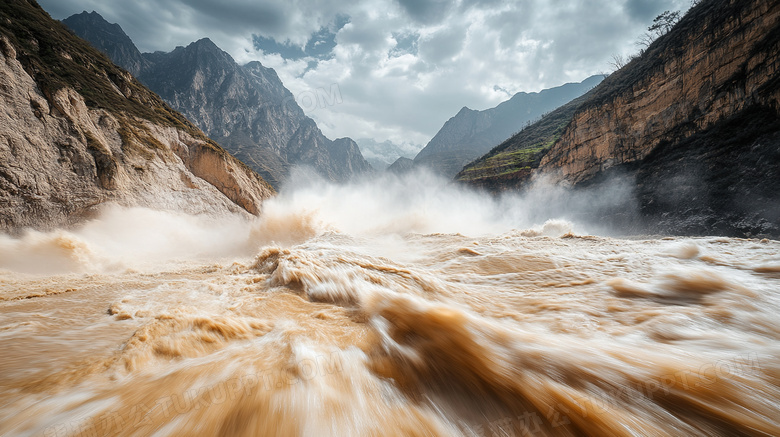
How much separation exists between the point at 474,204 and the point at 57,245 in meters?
34.0

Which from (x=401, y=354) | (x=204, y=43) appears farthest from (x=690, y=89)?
(x=204, y=43)

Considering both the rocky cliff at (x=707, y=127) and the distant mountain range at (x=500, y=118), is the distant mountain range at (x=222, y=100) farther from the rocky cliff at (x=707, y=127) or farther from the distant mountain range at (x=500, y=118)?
the rocky cliff at (x=707, y=127)

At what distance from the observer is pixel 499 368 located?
196 cm

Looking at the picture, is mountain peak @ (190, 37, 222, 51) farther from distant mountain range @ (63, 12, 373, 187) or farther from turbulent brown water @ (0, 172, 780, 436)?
turbulent brown water @ (0, 172, 780, 436)

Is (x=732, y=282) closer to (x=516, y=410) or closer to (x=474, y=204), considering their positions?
(x=516, y=410)

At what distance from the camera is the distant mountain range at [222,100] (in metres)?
91.6

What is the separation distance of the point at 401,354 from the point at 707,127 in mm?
23981

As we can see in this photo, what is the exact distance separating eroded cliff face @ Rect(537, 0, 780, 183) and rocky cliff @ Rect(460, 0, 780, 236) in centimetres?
Result: 5

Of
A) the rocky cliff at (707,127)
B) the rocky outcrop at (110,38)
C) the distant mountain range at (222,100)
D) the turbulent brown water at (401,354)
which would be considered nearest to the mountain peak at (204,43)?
the distant mountain range at (222,100)

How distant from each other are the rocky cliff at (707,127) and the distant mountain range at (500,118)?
12350cm

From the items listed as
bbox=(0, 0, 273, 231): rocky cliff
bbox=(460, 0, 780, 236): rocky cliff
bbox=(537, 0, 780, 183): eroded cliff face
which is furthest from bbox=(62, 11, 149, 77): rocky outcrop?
bbox=(460, 0, 780, 236): rocky cliff

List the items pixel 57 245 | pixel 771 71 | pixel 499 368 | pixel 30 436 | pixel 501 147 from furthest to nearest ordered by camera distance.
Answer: pixel 501 147 → pixel 771 71 → pixel 57 245 → pixel 499 368 → pixel 30 436

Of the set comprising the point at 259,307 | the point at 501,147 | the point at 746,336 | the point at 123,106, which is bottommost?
the point at 746,336

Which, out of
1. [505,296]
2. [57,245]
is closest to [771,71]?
[505,296]
